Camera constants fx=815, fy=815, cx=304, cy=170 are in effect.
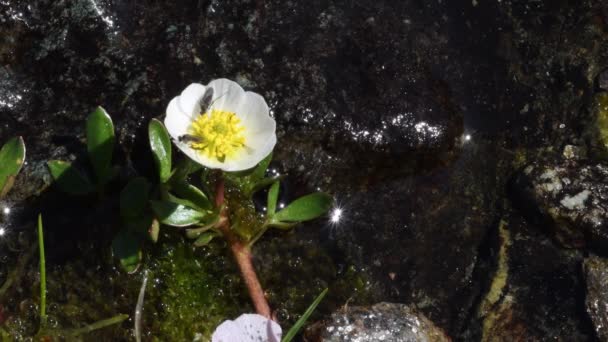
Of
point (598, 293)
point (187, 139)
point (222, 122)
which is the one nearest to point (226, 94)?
point (222, 122)

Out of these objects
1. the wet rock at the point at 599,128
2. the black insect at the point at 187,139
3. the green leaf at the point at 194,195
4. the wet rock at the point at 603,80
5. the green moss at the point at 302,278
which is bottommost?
the green moss at the point at 302,278

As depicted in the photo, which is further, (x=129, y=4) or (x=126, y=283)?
(x=129, y=4)

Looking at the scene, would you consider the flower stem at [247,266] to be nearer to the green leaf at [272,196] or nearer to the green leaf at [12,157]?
the green leaf at [272,196]

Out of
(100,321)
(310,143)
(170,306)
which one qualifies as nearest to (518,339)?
(310,143)

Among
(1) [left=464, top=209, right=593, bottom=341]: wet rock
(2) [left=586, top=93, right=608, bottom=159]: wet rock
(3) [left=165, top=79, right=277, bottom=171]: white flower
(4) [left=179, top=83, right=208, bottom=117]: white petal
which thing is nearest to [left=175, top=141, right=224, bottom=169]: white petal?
(3) [left=165, top=79, right=277, bottom=171]: white flower

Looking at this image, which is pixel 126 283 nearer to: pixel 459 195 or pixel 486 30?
pixel 459 195

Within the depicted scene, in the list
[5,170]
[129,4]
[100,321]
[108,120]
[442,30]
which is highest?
[442,30]

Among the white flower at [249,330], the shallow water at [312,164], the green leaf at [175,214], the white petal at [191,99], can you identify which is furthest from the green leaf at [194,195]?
the white flower at [249,330]
